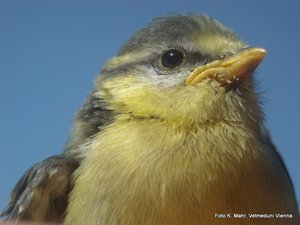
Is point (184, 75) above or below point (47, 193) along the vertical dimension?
above

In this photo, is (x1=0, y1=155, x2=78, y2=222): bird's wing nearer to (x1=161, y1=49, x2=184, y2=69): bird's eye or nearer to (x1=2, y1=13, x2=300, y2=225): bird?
(x1=2, y1=13, x2=300, y2=225): bird

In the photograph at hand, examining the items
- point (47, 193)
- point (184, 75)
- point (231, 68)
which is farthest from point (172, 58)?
point (47, 193)

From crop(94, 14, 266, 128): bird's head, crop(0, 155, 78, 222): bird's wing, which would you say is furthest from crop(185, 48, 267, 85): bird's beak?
crop(0, 155, 78, 222): bird's wing

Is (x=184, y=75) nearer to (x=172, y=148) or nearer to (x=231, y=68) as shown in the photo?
(x=231, y=68)

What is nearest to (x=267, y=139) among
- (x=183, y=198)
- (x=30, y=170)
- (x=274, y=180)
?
(x=274, y=180)

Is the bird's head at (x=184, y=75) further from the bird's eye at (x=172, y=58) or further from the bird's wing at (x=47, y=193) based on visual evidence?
the bird's wing at (x=47, y=193)

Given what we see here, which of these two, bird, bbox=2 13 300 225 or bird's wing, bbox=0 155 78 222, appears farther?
bird's wing, bbox=0 155 78 222

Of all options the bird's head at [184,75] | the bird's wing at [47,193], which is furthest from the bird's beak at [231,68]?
the bird's wing at [47,193]

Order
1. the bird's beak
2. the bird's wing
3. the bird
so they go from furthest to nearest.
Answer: the bird's wing, the bird's beak, the bird

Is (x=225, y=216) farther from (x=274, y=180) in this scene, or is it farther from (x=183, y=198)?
(x=274, y=180)
